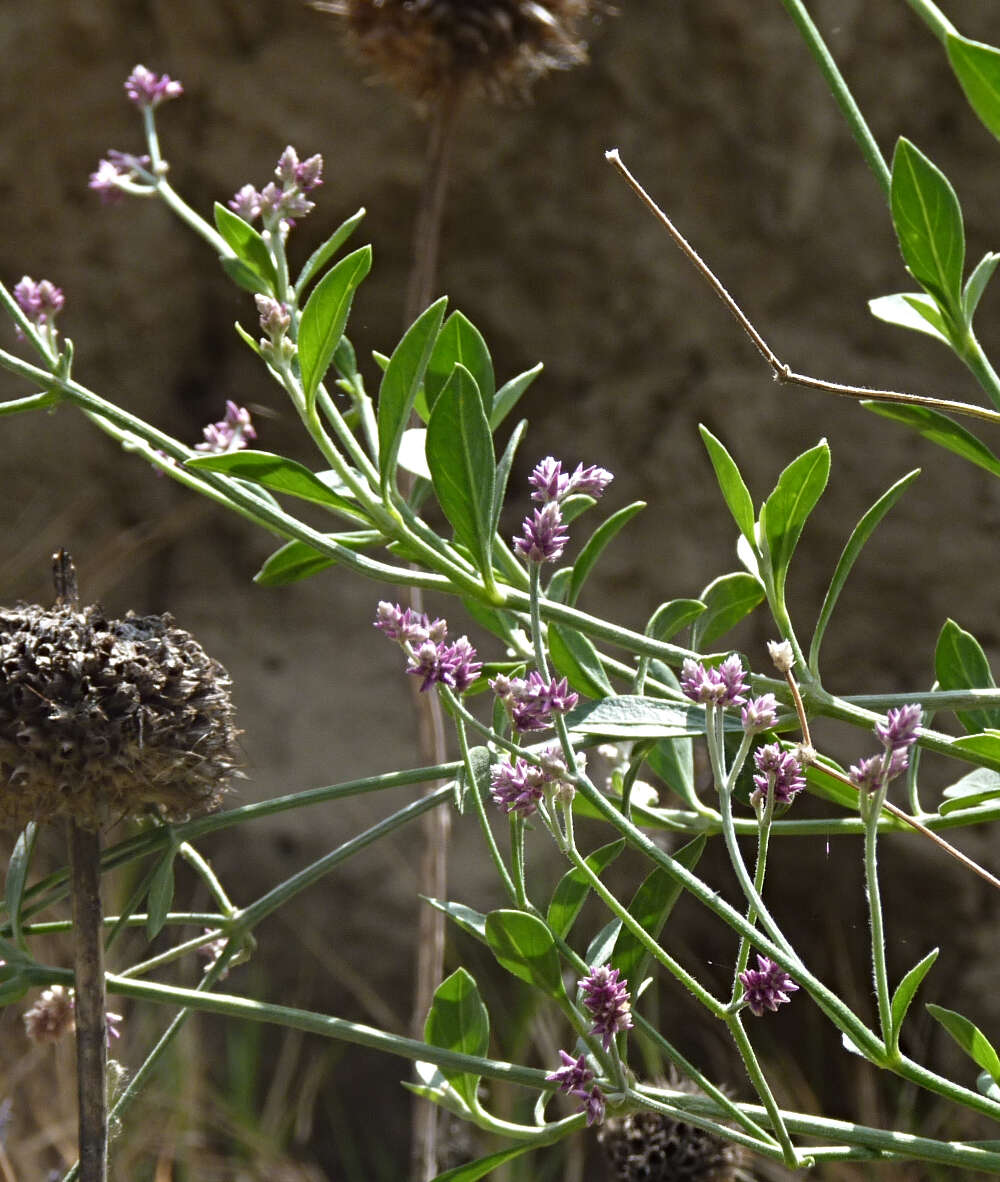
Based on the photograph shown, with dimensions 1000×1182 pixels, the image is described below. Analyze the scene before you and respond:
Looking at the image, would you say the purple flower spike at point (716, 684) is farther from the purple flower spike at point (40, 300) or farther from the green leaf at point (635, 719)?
the purple flower spike at point (40, 300)

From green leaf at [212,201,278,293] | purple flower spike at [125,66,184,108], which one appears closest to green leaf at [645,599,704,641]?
green leaf at [212,201,278,293]

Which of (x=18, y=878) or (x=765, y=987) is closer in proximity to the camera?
(x=765, y=987)

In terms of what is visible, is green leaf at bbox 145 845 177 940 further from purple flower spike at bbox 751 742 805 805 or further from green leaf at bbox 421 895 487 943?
purple flower spike at bbox 751 742 805 805

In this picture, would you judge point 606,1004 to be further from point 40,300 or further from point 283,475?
point 40,300

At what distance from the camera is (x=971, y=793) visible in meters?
0.52

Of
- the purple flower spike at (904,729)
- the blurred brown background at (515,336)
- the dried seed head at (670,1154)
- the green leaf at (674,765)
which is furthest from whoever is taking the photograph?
the blurred brown background at (515,336)

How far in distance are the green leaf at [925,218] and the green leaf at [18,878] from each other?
1.27 ft

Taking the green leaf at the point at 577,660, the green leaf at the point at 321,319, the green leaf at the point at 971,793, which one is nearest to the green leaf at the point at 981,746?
the green leaf at the point at 971,793

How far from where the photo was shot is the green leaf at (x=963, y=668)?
59cm

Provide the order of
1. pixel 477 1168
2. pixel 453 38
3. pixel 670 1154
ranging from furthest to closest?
pixel 453 38 → pixel 670 1154 → pixel 477 1168

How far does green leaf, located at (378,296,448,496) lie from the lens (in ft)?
1.69

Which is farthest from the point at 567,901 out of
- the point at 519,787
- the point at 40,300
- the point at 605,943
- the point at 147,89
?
the point at 147,89

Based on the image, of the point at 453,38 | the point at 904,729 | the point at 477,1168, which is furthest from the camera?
the point at 453,38

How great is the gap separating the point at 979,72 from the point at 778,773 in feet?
0.71
